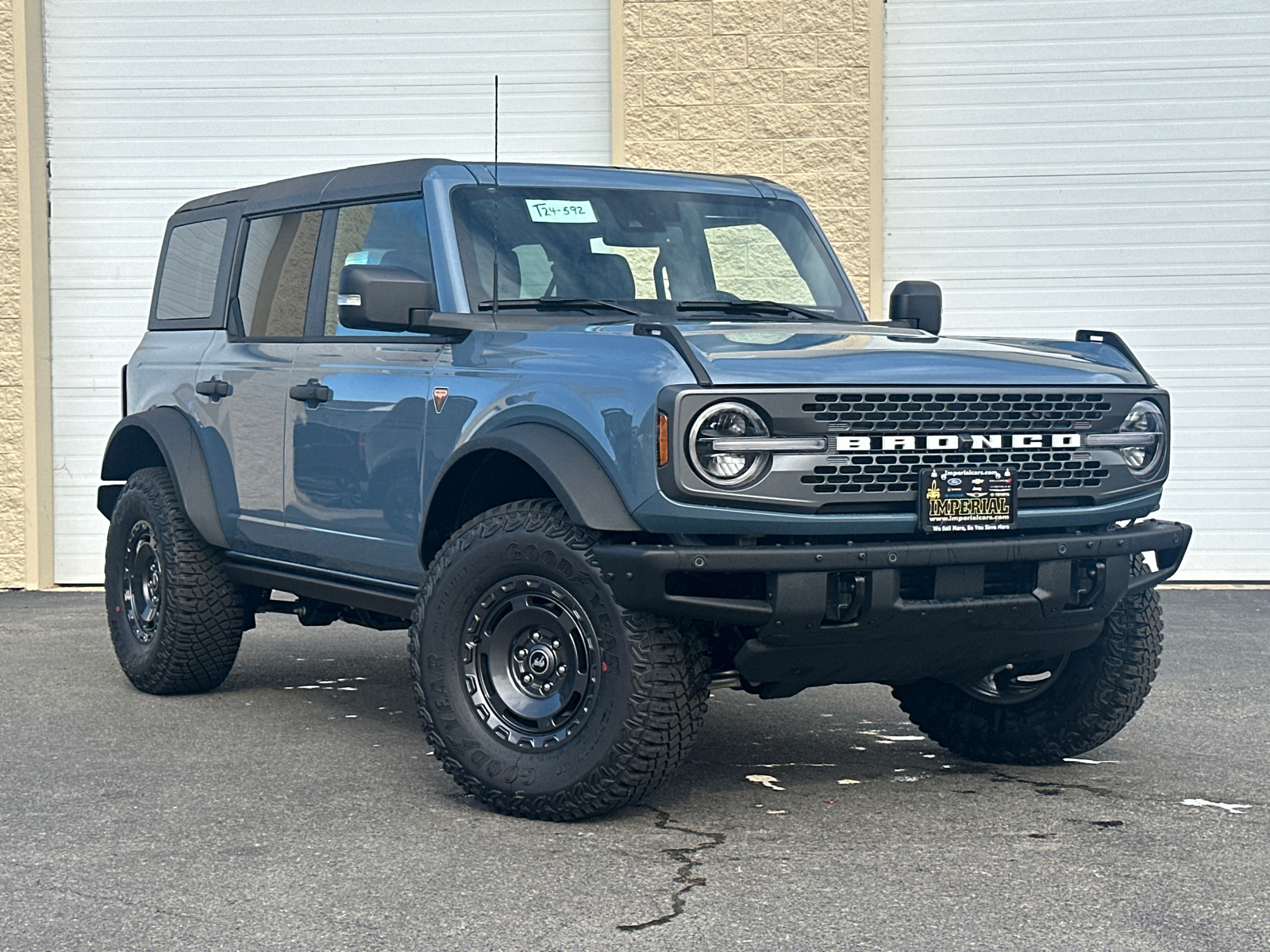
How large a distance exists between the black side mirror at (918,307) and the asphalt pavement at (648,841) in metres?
1.53

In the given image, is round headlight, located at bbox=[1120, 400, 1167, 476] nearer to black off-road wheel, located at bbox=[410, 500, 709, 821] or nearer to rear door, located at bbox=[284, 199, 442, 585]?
black off-road wheel, located at bbox=[410, 500, 709, 821]

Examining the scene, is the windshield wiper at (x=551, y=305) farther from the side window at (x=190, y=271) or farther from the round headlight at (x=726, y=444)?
the side window at (x=190, y=271)

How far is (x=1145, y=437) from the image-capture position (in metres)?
5.31

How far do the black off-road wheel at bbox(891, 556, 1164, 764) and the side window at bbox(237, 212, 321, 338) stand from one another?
2.65 meters

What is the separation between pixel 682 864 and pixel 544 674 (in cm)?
76

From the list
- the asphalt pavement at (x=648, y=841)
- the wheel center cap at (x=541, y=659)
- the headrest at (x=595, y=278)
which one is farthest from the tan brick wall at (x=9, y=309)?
the wheel center cap at (x=541, y=659)

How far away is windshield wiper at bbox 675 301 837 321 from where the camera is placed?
19.2 feet

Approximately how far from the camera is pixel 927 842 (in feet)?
15.6

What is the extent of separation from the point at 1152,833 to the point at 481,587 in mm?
2027

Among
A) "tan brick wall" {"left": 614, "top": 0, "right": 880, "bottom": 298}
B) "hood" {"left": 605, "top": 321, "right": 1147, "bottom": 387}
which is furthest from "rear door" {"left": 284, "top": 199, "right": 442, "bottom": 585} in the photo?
"tan brick wall" {"left": 614, "top": 0, "right": 880, "bottom": 298}

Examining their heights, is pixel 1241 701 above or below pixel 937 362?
below

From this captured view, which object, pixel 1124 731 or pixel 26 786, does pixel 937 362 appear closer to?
pixel 1124 731

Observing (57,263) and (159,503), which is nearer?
(159,503)

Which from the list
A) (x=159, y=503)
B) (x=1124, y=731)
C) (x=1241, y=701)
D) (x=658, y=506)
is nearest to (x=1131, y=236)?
(x=1241, y=701)
